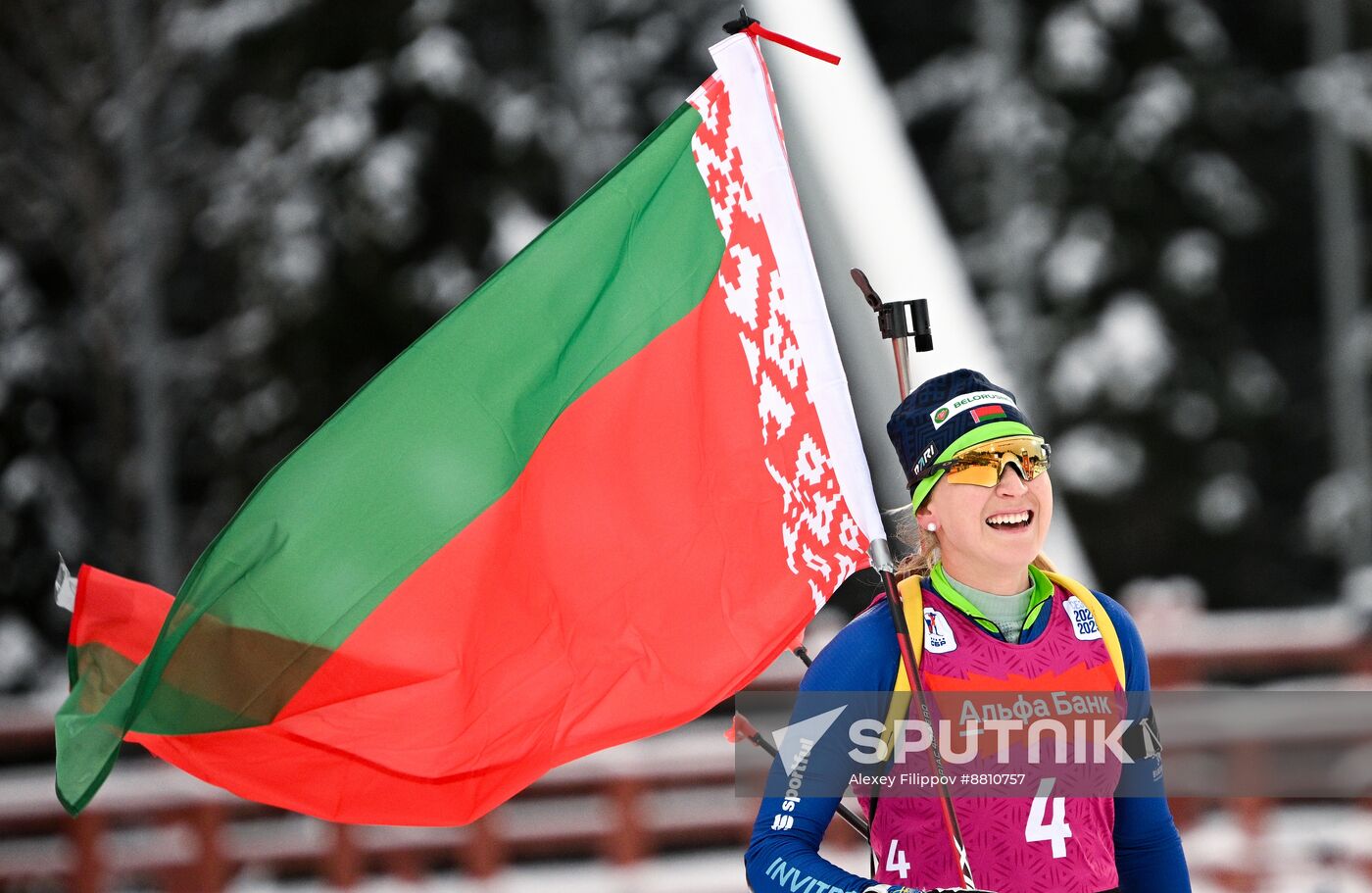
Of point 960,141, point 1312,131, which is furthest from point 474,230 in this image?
point 1312,131

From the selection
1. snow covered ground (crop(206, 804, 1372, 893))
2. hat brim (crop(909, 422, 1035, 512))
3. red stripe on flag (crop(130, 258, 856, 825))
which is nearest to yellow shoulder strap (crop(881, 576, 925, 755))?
hat brim (crop(909, 422, 1035, 512))

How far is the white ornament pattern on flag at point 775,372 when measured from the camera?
3.54m

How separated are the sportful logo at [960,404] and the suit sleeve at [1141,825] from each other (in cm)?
38

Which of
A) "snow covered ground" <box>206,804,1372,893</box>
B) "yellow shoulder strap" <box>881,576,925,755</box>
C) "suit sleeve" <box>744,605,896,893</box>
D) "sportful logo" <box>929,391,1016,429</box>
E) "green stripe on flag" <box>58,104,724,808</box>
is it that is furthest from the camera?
"snow covered ground" <box>206,804,1372,893</box>

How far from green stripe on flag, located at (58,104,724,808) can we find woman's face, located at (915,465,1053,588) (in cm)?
86

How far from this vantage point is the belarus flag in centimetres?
354

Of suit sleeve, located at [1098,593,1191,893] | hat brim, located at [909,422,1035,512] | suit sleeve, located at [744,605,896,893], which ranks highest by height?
hat brim, located at [909,422,1035,512]

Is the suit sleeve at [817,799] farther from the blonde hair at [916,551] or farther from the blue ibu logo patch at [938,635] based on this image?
the blonde hair at [916,551]

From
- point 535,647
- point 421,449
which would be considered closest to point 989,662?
point 535,647

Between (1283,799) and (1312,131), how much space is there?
40.8ft

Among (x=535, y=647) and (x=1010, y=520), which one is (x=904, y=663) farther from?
(x=535, y=647)

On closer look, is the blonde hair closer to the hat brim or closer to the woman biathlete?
the woman biathlete

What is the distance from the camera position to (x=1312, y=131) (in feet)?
66.8

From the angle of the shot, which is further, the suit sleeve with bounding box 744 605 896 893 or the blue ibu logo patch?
the blue ibu logo patch
